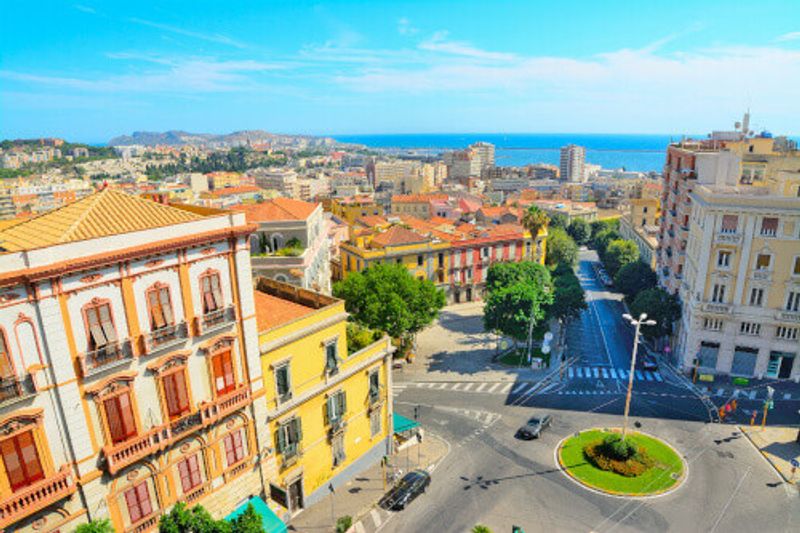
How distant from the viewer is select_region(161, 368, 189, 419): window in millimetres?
25234

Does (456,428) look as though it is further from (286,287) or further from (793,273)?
(793,273)

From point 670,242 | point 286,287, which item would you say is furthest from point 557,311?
point 286,287

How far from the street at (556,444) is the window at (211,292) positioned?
63.5 feet

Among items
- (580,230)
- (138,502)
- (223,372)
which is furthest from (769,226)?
(580,230)

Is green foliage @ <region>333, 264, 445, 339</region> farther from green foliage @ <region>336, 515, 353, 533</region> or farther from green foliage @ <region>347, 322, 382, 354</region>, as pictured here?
green foliage @ <region>336, 515, 353, 533</region>

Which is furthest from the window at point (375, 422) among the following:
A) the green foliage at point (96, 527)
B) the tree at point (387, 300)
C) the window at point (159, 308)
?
the green foliage at point (96, 527)

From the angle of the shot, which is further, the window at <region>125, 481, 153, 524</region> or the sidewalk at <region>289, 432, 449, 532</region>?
the sidewalk at <region>289, 432, 449, 532</region>

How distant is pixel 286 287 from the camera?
3797 cm

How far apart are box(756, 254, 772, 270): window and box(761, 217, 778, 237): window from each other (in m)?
2.25

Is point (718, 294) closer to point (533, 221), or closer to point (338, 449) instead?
point (533, 221)

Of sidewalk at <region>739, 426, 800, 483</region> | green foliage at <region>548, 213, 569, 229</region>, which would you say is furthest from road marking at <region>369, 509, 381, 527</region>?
green foliage at <region>548, 213, 569, 229</region>

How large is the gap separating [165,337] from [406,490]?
2108cm

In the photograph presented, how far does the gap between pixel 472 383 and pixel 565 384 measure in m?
10.4

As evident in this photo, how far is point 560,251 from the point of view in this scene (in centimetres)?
10156
